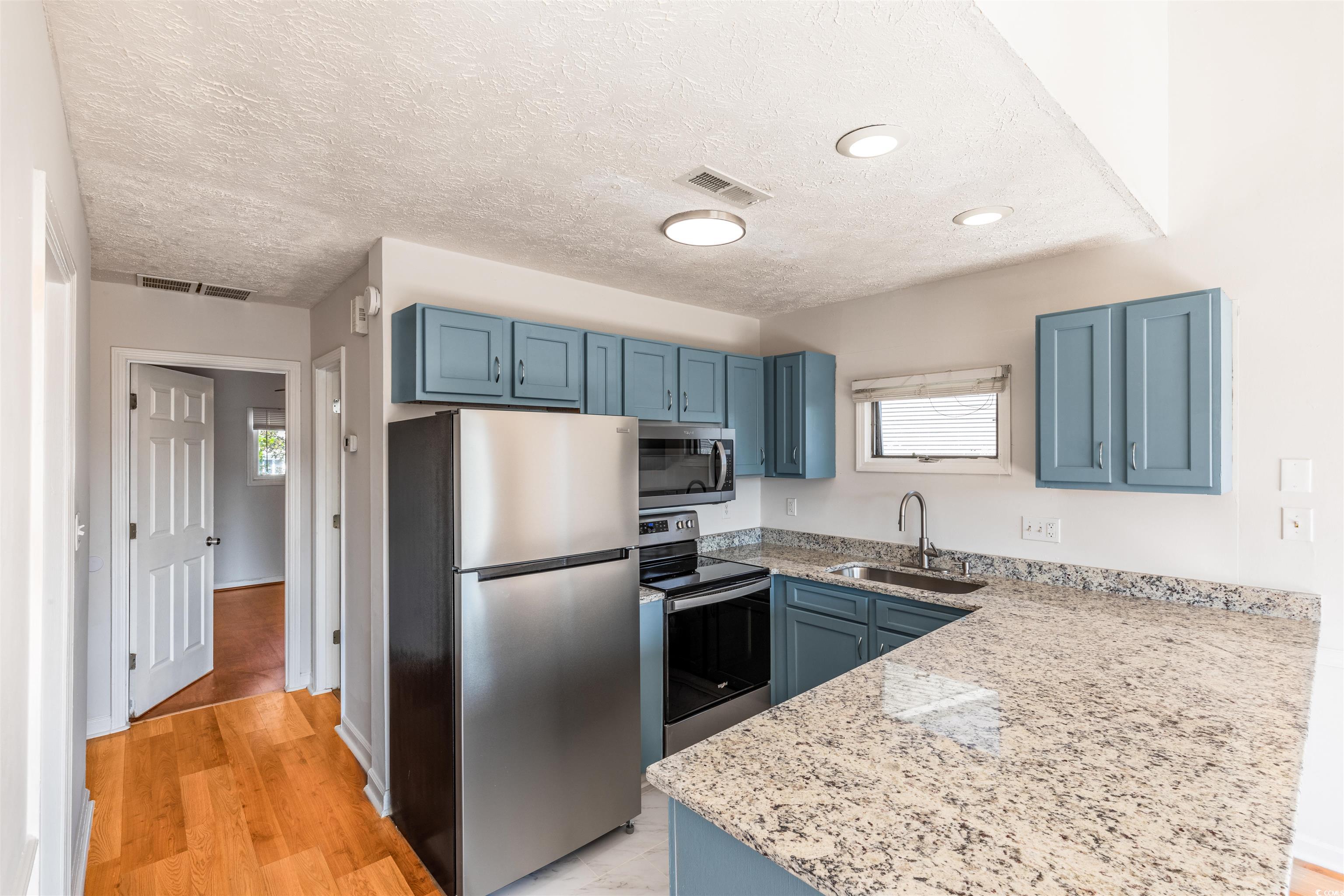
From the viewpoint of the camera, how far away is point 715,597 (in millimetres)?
2957

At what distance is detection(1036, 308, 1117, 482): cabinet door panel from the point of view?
2434 millimetres

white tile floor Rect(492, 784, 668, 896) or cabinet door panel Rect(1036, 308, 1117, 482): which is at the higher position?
cabinet door panel Rect(1036, 308, 1117, 482)

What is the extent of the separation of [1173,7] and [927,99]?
182cm

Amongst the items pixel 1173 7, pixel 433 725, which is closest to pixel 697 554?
pixel 433 725

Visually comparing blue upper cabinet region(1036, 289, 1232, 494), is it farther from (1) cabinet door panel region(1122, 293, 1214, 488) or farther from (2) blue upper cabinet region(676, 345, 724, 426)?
(2) blue upper cabinet region(676, 345, 724, 426)

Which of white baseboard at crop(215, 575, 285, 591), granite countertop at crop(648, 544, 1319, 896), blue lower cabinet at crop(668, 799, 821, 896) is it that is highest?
granite countertop at crop(648, 544, 1319, 896)

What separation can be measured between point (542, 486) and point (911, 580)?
6.68 feet

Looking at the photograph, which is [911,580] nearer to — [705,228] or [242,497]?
[705,228]

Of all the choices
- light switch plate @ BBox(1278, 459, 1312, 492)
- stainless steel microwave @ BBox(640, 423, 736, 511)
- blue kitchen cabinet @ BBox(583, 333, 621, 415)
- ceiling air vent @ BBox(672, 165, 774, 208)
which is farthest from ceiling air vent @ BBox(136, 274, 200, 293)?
light switch plate @ BBox(1278, 459, 1312, 492)

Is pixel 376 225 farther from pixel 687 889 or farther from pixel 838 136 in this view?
pixel 687 889

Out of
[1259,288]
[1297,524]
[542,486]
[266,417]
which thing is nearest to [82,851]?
[542,486]

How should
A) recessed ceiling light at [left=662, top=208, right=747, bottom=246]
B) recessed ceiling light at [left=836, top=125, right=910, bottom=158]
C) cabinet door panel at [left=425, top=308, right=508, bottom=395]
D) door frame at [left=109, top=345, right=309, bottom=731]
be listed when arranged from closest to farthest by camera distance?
recessed ceiling light at [left=836, top=125, right=910, bottom=158] → recessed ceiling light at [left=662, top=208, right=747, bottom=246] → cabinet door panel at [left=425, top=308, right=508, bottom=395] → door frame at [left=109, top=345, right=309, bottom=731]

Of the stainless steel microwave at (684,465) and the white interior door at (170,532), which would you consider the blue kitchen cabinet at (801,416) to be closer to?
the stainless steel microwave at (684,465)

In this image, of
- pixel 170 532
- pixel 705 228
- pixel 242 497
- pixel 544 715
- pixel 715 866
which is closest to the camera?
pixel 715 866
